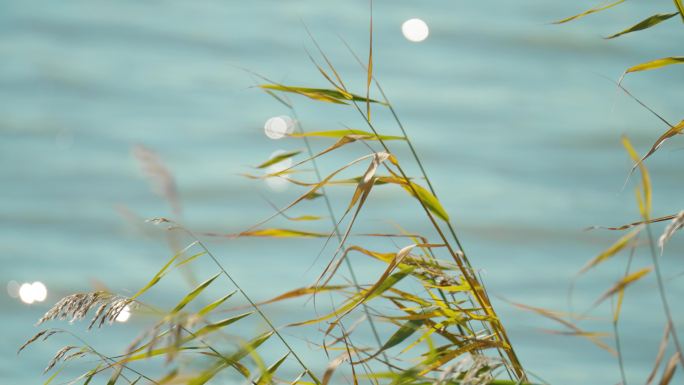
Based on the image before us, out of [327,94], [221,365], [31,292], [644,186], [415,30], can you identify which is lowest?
[221,365]

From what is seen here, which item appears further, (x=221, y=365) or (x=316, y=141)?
(x=316, y=141)

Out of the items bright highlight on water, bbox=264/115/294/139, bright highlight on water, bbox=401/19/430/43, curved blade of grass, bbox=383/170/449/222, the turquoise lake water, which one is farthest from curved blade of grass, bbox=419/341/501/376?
bright highlight on water, bbox=401/19/430/43

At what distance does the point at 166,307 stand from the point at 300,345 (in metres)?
0.37

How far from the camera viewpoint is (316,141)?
3004 mm

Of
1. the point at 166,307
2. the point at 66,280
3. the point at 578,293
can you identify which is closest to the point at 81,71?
the point at 66,280

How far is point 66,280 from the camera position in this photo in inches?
90.8

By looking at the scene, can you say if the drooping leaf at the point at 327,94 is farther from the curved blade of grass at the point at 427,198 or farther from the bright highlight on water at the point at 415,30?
the bright highlight on water at the point at 415,30

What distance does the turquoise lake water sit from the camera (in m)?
2.25

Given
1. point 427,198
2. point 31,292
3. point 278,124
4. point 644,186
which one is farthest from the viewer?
point 278,124

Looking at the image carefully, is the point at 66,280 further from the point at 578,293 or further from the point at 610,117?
the point at 610,117

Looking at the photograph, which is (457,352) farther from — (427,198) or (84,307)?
(84,307)

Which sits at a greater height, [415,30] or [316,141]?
[415,30]

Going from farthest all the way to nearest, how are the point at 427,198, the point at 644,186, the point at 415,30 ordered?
the point at 415,30 → the point at 427,198 → the point at 644,186

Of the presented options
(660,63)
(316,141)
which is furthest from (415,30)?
(660,63)
